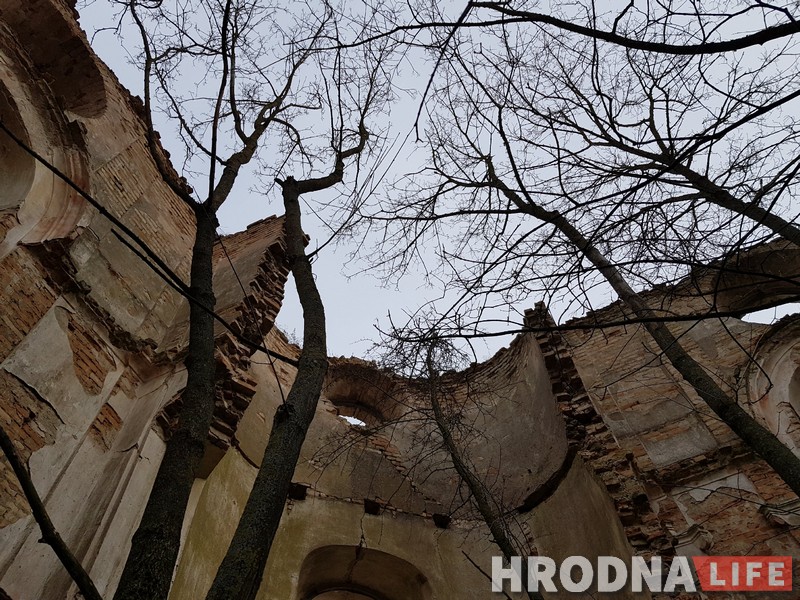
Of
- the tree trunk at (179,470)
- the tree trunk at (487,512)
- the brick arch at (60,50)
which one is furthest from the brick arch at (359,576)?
the brick arch at (60,50)

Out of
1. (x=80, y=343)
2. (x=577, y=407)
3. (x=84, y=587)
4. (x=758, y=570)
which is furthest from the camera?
(x=577, y=407)

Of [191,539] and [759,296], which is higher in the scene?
[759,296]

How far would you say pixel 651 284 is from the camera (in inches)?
169

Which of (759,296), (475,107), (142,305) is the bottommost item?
(142,305)

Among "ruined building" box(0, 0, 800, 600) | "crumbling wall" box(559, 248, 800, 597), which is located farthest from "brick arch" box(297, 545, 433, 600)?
"crumbling wall" box(559, 248, 800, 597)

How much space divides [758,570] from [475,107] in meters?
5.96

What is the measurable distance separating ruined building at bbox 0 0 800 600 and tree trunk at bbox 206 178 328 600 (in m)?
1.62

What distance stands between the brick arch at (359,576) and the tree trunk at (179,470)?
5.38 meters

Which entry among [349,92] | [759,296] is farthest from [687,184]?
[759,296]

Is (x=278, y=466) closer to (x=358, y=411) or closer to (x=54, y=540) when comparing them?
(x=54, y=540)

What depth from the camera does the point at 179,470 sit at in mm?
2559

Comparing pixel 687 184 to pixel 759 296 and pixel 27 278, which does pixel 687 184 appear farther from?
pixel 759 296

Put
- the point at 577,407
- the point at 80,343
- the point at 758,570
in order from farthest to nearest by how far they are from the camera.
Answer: the point at 577,407
the point at 758,570
the point at 80,343

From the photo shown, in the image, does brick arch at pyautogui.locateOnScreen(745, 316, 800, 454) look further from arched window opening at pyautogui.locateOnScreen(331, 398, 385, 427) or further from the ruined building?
arched window opening at pyautogui.locateOnScreen(331, 398, 385, 427)
